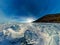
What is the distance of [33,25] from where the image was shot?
544cm

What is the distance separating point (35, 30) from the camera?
510 centimetres

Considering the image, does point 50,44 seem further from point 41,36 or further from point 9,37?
point 9,37

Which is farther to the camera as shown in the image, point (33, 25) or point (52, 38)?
point (33, 25)

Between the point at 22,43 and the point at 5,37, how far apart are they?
49 centimetres

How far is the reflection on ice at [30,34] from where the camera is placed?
194 inches

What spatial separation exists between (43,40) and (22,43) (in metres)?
0.54

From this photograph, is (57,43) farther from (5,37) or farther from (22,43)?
(5,37)

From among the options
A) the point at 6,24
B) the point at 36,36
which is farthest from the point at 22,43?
the point at 6,24

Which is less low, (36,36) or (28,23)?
(28,23)

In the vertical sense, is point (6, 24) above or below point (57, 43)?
above

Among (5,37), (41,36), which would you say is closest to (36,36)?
(41,36)

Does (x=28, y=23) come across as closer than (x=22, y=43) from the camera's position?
No

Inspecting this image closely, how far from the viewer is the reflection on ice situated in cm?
494

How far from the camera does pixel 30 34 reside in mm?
4895
